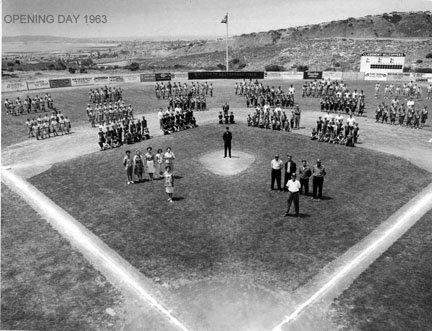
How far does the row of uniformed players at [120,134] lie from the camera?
84.1 feet

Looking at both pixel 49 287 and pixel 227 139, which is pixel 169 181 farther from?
pixel 49 287

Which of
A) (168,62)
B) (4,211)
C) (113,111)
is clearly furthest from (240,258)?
(168,62)

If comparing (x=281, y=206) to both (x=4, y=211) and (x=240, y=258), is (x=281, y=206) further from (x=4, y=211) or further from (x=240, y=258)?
(x=4, y=211)

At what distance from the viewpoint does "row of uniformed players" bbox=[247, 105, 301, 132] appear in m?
28.6

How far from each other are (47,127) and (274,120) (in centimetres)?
1734

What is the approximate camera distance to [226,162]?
21.8 meters

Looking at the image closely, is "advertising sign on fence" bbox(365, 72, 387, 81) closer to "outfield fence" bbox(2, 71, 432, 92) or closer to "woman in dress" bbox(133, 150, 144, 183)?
"outfield fence" bbox(2, 71, 432, 92)

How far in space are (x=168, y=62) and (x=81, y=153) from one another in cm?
7769

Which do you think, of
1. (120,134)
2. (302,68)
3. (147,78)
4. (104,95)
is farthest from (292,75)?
(120,134)

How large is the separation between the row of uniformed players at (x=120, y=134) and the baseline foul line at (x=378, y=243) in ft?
56.5

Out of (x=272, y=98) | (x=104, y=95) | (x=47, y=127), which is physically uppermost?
(x=104, y=95)

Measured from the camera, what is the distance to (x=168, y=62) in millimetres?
98938

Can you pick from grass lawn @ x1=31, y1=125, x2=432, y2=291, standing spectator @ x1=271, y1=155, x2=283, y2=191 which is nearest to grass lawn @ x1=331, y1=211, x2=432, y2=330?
grass lawn @ x1=31, y1=125, x2=432, y2=291

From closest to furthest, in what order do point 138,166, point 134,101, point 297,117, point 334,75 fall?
point 138,166 < point 297,117 < point 134,101 < point 334,75
